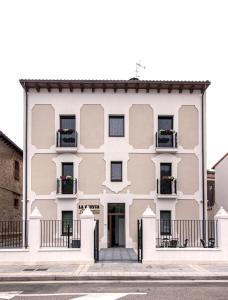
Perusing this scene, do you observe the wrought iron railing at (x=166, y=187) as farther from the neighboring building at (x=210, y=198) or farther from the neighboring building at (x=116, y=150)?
the neighboring building at (x=210, y=198)

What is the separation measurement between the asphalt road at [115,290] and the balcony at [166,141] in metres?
15.2

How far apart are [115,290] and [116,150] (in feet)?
55.8

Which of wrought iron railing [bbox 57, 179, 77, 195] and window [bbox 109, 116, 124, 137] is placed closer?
wrought iron railing [bbox 57, 179, 77, 195]

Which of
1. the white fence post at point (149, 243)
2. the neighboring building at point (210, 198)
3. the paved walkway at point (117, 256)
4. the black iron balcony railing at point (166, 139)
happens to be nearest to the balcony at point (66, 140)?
the black iron balcony railing at point (166, 139)

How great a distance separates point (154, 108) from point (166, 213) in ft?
20.2

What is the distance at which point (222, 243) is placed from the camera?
1844 centimetres

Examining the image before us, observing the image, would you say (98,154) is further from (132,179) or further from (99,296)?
(99,296)

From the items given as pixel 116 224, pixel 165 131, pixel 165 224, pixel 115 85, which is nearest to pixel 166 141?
pixel 165 131

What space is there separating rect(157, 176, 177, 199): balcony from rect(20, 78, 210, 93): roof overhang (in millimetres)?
5249

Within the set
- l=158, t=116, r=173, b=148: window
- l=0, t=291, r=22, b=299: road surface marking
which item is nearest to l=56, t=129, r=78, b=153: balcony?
l=158, t=116, r=173, b=148: window

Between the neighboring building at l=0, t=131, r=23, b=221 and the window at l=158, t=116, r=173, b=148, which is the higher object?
the window at l=158, t=116, r=173, b=148

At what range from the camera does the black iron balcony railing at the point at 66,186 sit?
28547 mm

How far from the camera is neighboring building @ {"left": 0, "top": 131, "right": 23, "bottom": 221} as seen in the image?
102ft

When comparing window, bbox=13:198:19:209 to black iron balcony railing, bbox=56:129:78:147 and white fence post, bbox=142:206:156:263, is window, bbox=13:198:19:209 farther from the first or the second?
white fence post, bbox=142:206:156:263
